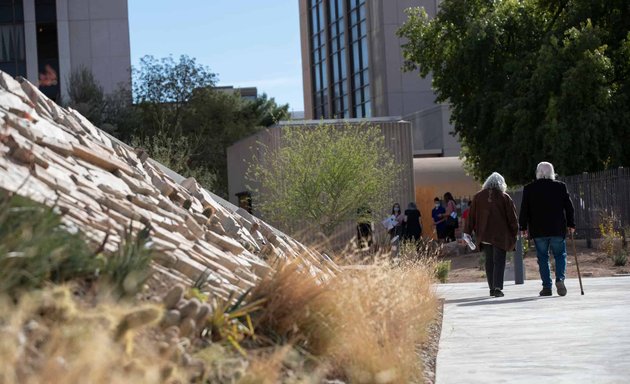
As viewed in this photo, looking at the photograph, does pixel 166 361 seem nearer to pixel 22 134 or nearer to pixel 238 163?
pixel 22 134

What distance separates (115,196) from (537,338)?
399cm

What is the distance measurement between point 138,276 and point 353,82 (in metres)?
65.0

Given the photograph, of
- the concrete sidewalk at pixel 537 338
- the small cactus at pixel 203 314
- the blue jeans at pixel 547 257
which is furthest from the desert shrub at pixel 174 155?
the small cactus at pixel 203 314

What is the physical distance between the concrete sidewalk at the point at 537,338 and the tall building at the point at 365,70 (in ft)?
141

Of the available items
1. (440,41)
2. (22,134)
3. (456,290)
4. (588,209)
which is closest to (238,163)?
(440,41)

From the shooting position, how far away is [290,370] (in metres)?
6.77

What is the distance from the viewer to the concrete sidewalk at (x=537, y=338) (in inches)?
335

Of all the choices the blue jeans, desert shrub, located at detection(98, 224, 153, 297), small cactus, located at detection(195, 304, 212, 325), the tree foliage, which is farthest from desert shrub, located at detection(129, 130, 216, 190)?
small cactus, located at detection(195, 304, 212, 325)

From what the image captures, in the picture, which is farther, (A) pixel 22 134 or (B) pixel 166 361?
(A) pixel 22 134

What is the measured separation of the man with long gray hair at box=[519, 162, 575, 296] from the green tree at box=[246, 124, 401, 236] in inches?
695

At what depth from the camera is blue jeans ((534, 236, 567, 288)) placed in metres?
15.9

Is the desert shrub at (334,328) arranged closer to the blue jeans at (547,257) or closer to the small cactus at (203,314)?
the small cactus at (203,314)

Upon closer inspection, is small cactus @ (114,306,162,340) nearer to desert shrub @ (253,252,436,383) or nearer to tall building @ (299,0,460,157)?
desert shrub @ (253,252,436,383)

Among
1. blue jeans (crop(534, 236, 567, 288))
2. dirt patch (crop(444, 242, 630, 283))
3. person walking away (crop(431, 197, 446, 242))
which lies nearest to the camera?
blue jeans (crop(534, 236, 567, 288))
